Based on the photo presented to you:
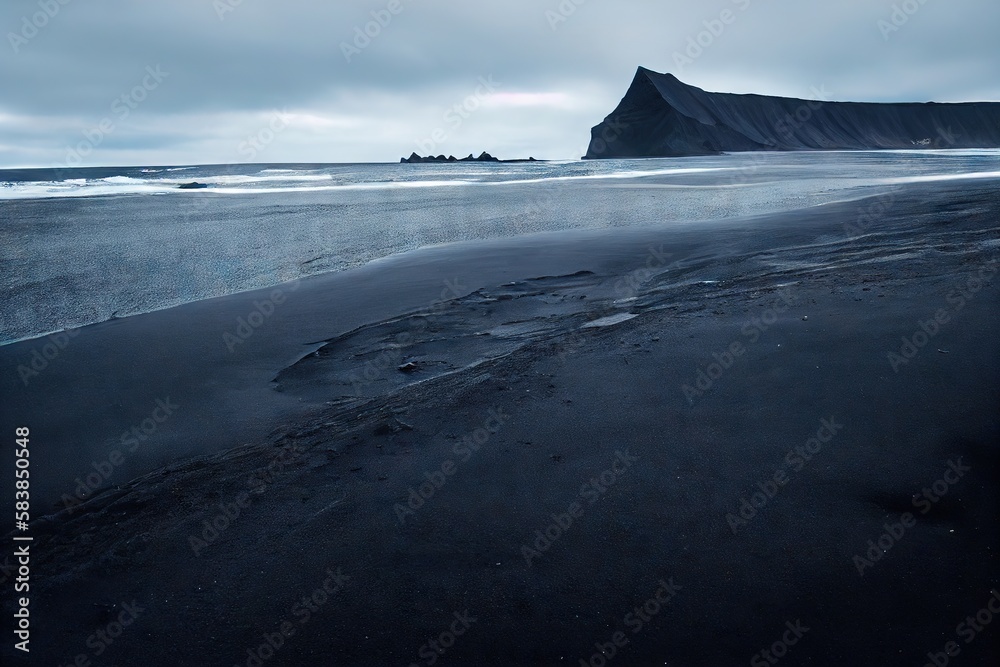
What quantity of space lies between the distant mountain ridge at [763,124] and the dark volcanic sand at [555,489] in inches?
4507

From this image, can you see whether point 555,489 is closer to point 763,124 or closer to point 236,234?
point 236,234

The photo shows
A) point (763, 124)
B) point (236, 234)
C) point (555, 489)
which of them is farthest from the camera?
point (763, 124)

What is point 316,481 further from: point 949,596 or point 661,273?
point 661,273

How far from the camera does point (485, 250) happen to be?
30.7 ft

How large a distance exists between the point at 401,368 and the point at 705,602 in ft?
9.54

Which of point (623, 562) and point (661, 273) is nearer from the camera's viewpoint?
point (623, 562)

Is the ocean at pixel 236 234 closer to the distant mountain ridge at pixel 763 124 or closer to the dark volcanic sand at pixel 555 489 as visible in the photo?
the dark volcanic sand at pixel 555 489

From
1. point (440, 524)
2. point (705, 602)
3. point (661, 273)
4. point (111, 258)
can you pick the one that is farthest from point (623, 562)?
point (111, 258)

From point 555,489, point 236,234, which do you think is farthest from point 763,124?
point 555,489

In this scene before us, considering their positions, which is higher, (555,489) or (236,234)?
(236,234)

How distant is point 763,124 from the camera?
5586 inches

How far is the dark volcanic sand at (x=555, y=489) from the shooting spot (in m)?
2.17

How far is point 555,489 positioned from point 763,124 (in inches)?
6285

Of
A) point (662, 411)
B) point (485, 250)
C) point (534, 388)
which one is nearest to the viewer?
point (662, 411)
